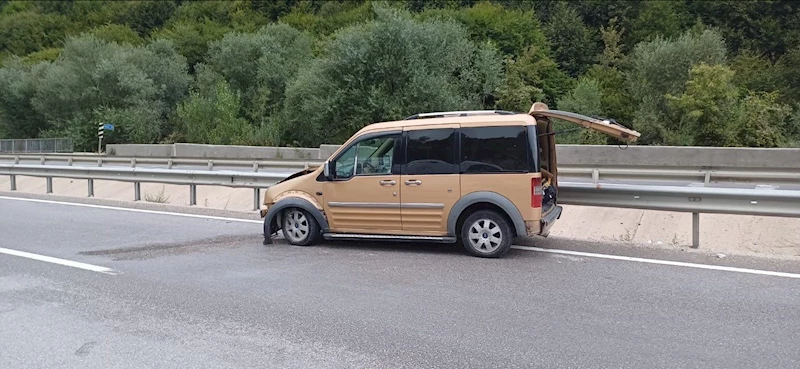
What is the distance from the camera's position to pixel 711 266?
7.96 metres

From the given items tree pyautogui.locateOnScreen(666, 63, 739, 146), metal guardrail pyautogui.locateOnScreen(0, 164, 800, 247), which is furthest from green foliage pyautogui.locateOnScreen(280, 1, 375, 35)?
metal guardrail pyautogui.locateOnScreen(0, 164, 800, 247)

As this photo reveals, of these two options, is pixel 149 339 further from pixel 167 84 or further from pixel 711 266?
pixel 167 84

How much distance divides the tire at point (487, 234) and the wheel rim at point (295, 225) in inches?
89.7

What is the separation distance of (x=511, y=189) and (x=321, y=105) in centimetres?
3006

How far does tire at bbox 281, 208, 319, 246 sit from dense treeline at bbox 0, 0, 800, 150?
24.4 metres

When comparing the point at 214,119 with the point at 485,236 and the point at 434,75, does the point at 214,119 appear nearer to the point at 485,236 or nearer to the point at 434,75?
the point at 434,75

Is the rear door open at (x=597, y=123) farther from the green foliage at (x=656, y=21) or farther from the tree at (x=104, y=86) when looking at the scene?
the green foliage at (x=656, y=21)

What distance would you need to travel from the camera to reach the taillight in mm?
8164

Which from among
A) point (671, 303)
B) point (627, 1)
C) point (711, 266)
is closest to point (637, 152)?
point (711, 266)

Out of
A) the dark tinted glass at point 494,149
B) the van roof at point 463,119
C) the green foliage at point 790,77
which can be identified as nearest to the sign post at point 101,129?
the van roof at point 463,119

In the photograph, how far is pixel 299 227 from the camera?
952cm

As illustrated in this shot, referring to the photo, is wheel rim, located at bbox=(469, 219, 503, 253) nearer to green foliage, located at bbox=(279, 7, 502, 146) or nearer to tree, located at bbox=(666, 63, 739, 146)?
tree, located at bbox=(666, 63, 739, 146)

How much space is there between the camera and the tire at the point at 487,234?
27.4 feet

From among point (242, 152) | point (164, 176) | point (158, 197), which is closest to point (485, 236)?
point (164, 176)
